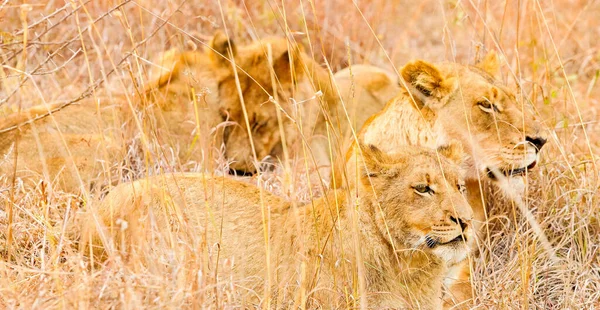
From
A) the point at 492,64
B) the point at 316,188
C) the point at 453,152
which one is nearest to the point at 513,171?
the point at 453,152

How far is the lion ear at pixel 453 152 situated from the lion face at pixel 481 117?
0.59ft

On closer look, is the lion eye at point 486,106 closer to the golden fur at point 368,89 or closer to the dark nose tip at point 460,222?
the dark nose tip at point 460,222

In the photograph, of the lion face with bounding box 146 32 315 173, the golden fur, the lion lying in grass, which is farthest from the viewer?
the golden fur

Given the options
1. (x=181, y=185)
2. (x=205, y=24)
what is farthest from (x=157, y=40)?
(x=181, y=185)

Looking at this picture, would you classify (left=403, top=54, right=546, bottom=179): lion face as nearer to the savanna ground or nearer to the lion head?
the savanna ground

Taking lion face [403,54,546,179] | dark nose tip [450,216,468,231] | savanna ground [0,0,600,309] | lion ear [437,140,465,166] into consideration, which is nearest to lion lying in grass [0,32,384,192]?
savanna ground [0,0,600,309]

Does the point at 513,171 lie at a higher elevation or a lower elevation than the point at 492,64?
lower

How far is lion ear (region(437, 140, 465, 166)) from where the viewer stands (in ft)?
12.0

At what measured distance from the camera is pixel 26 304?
2.73m

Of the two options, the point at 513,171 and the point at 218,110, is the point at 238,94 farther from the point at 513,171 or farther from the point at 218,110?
the point at 513,171

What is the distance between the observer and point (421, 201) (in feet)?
11.1

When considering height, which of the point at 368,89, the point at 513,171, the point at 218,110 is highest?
the point at 513,171


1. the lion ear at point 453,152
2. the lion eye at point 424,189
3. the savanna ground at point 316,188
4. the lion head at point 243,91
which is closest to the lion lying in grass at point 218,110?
the lion head at point 243,91

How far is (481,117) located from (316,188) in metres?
1.13
